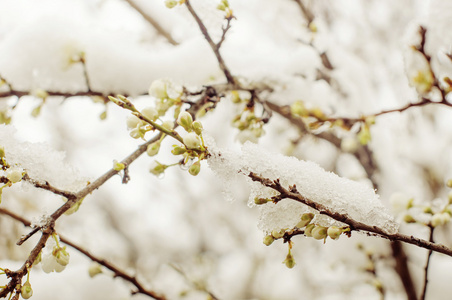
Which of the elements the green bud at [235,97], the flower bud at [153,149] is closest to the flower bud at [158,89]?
the flower bud at [153,149]

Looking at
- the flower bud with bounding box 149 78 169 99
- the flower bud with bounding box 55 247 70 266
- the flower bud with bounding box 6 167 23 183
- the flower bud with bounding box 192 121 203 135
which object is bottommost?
the flower bud with bounding box 55 247 70 266

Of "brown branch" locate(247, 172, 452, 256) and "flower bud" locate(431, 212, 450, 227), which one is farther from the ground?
"brown branch" locate(247, 172, 452, 256)

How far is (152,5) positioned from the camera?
5.42ft

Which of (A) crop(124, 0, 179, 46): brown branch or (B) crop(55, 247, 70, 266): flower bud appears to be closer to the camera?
(B) crop(55, 247, 70, 266): flower bud

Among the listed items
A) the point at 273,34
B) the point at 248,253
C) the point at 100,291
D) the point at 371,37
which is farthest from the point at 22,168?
the point at 248,253

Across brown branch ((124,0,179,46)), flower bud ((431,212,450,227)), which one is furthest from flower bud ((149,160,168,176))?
brown branch ((124,0,179,46))

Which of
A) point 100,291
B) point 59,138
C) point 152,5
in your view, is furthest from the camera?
point 59,138

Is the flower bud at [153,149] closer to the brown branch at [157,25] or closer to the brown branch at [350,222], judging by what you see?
the brown branch at [350,222]

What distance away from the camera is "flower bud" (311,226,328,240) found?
62 cm

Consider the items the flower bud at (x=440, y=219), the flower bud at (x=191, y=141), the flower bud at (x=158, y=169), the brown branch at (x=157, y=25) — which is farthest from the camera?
the brown branch at (x=157, y=25)

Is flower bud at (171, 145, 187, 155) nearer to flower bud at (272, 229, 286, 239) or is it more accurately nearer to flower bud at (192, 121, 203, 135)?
flower bud at (192, 121, 203, 135)

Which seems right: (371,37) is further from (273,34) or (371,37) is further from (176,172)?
(176,172)

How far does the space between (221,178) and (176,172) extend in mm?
6651

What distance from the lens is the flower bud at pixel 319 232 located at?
0.62m
